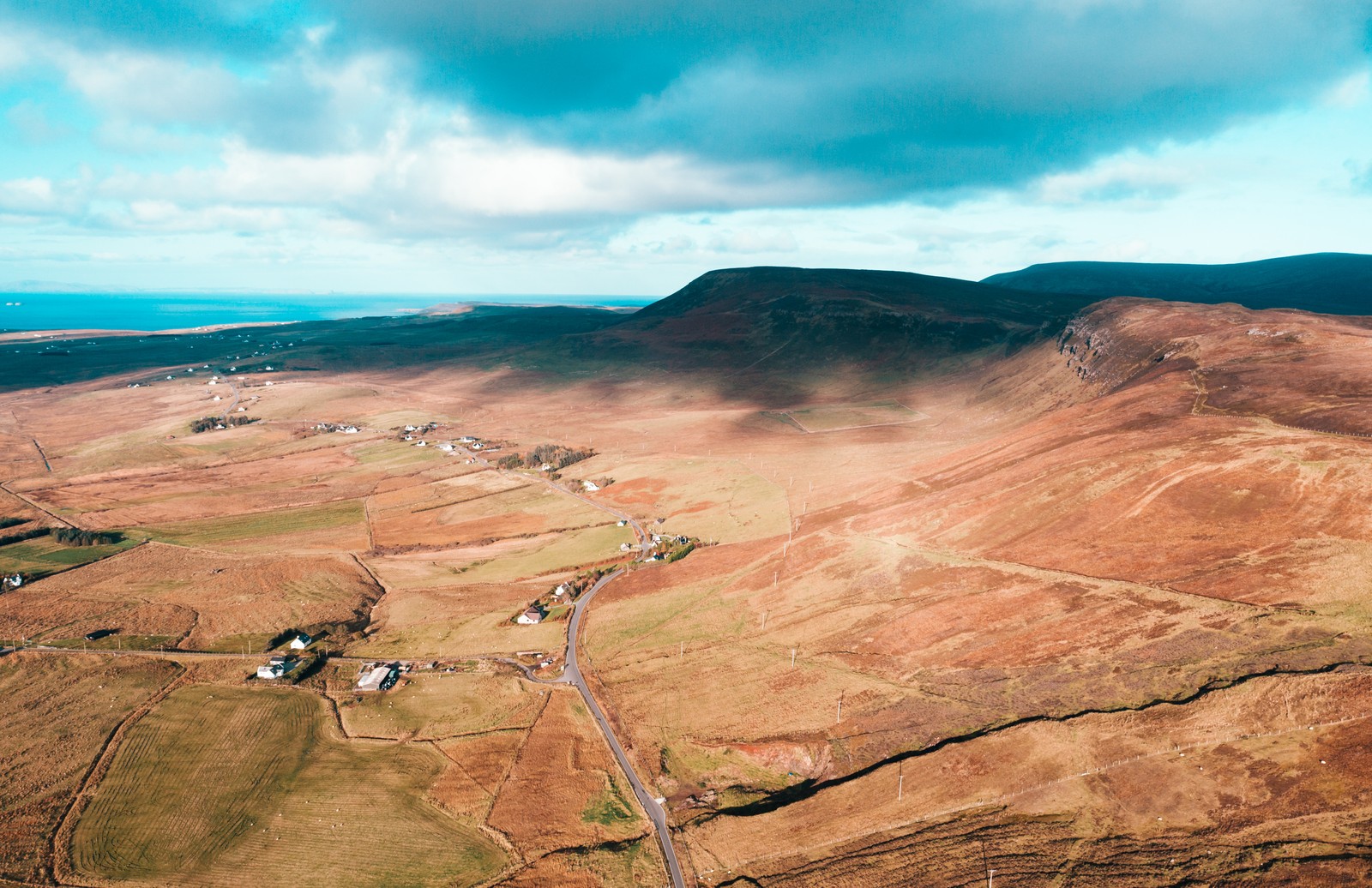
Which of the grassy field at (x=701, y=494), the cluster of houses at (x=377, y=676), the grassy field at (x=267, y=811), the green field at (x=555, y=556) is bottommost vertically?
the grassy field at (x=267, y=811)

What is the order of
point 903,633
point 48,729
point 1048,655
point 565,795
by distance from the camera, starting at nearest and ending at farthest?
point 565,795 < point 1048,655 < point 48,729 < point 903,633

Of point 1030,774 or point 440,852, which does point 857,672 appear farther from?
point 440,852

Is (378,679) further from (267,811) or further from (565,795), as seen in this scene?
(565,795)

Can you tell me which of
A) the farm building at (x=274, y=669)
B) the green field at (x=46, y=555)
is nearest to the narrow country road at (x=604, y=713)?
the farm building at (x=274, y=669)

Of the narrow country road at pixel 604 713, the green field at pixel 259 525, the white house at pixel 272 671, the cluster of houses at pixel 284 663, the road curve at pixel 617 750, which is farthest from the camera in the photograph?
the green field at pixel 259 525

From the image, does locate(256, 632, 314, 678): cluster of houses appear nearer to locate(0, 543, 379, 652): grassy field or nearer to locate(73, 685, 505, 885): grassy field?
locate(0, 543, 379, 652): grassy field

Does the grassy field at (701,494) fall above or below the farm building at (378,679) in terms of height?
above

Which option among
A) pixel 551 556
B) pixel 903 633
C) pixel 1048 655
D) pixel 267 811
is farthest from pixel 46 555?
pixel 1048 655

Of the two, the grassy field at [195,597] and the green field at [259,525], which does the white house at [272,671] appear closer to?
the grassy field at [195,597]
